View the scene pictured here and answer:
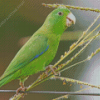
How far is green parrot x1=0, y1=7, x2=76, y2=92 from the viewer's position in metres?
0.56

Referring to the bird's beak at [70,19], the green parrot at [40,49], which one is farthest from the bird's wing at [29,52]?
the bird's beak at [70,19]

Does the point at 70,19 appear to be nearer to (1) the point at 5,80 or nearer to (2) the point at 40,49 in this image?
(2) the point at 40,49

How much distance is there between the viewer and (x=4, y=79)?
54cm

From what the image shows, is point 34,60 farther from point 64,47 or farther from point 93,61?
point 93,61

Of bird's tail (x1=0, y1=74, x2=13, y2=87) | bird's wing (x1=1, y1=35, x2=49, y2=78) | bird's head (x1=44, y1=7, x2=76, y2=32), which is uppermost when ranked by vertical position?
bird's head (x1=44, y1=7, x2=76, y2=32)

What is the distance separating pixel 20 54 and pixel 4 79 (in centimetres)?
10

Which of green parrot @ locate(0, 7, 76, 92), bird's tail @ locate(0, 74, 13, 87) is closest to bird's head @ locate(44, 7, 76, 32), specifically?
green parrot @ locate(0, 7, 76, 92)

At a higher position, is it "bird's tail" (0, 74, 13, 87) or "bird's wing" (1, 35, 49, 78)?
"bird's wing" (1, 35, 49, 78)

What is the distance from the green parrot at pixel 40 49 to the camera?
56 cm

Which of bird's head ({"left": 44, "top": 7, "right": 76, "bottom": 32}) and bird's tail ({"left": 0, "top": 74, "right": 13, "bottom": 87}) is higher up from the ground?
bird's head ({"left": 44, "top": 7, "right": 76, "bottom": 32})

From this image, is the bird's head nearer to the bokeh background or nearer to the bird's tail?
the bokeh background

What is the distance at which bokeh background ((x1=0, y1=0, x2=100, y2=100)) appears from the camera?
2.06 feet

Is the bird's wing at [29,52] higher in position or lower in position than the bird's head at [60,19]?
lower

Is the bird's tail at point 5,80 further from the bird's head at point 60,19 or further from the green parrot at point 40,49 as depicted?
the bird's head at point 60,19
